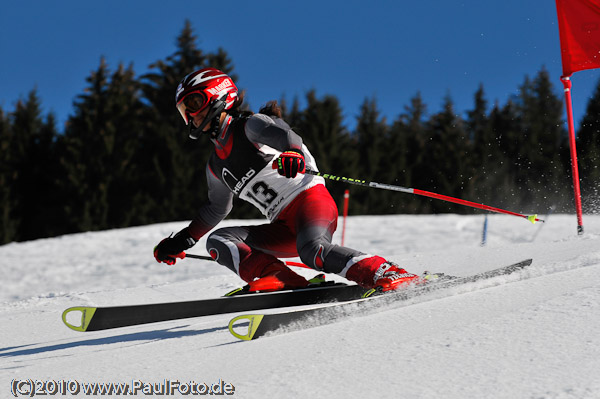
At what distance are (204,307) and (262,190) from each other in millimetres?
830

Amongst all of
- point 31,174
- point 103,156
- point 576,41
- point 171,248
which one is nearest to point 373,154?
point 103,156

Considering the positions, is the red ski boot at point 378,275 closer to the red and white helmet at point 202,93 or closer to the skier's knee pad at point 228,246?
the skier's knee pad at point 228,246

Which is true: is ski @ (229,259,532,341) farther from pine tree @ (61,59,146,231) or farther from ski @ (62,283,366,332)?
pine tree @ (61,59,146,231)

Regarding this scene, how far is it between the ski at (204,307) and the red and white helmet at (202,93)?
3.82 ft

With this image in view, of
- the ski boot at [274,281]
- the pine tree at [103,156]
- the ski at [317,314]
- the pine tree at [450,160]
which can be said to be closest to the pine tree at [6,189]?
the pine tree at [103,156]

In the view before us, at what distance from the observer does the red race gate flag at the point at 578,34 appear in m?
5.80

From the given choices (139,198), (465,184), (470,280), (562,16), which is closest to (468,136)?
(465,184)

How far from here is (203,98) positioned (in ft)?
11.4

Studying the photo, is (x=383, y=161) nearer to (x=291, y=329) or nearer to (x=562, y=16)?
(x=562, y=16)

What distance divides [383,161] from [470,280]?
82.7 ft

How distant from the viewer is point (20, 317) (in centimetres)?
423

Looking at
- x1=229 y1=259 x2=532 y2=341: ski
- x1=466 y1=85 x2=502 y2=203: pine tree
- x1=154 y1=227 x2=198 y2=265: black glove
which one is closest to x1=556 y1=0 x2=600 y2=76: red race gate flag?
x1=229 y1=259 x2=532 y2=341: ski

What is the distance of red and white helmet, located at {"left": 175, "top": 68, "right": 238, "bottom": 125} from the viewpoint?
3.49m

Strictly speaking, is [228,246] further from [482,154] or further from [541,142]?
[541,142]
